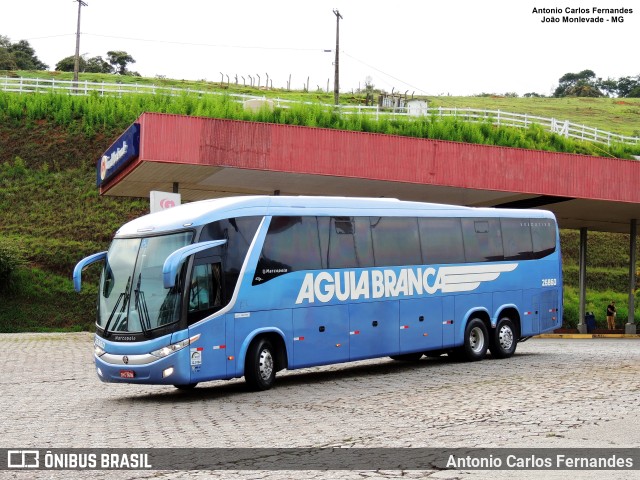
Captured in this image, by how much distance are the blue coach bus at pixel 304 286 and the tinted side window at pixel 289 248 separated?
23mm

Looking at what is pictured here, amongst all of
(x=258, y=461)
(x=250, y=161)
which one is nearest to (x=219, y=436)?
(x=258, y=461)

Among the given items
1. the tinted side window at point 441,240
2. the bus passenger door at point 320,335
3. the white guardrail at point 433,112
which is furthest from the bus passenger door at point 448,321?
the white guardrail at point 433,112

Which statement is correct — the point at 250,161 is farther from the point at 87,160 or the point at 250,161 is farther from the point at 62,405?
the point at 87,160

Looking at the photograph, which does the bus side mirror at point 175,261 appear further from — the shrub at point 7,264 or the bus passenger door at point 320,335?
the shrub at point 7,264

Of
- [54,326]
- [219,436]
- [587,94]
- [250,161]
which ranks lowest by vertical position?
[54,326]

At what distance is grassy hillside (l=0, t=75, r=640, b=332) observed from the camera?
4047 cm

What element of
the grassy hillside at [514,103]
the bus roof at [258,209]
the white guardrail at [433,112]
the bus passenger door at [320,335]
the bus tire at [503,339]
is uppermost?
the grassy hillside at [514,103]

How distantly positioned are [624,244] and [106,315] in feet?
199

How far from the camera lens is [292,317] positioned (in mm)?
16234

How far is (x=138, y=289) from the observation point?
14.7m

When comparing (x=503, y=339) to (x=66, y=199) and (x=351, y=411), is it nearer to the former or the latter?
(x=351, y=411)

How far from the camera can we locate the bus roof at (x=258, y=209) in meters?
15.2

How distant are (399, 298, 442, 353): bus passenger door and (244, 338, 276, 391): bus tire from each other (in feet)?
11.5

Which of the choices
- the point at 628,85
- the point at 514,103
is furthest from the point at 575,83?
the point at 514,103
